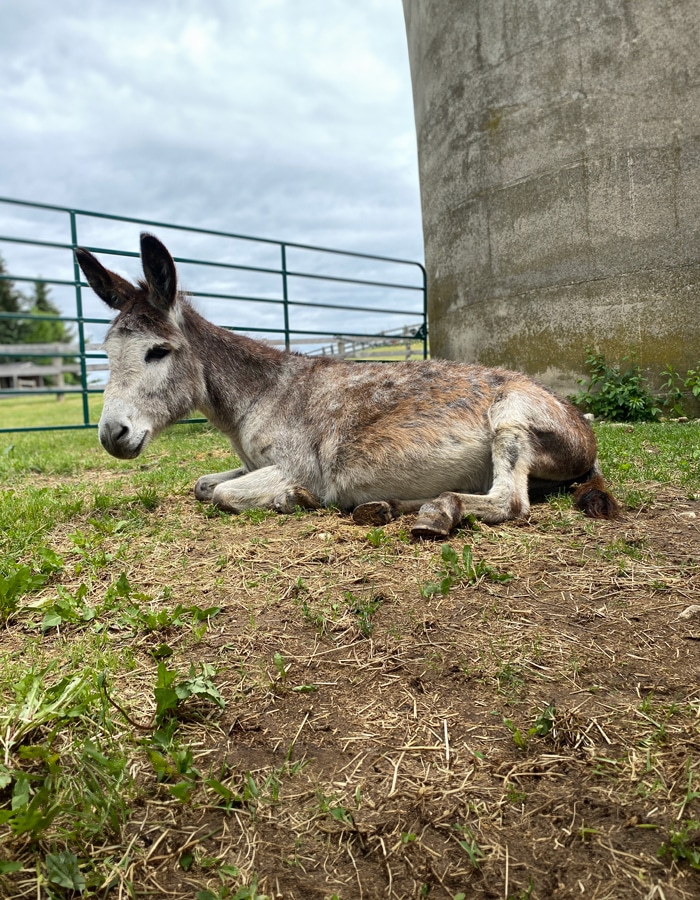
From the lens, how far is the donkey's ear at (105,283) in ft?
12.8

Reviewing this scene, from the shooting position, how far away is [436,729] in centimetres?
162

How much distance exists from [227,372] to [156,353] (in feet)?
1.90

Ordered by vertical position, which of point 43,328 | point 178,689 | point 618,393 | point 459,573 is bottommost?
point 178,689

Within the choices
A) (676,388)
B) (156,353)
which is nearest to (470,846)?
(156,353)

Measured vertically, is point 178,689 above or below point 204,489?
below

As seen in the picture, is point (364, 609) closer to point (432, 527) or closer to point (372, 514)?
point (432, 527)

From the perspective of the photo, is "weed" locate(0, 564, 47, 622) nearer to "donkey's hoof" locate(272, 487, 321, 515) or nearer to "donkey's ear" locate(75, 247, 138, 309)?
"donkey's hoof" locate(272, 487, 321, 515)

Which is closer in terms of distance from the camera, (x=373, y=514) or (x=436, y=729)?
(x=436, y=729)

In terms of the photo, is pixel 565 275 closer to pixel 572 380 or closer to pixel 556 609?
pixel 572 380

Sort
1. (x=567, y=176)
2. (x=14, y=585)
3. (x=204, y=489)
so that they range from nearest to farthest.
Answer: (x=14, y=585) < (x=204, y=489) < (x=567, y=176)

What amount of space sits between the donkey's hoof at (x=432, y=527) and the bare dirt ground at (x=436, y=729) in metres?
0.21

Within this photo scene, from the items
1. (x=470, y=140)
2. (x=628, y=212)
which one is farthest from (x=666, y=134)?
(x=470, y=140)

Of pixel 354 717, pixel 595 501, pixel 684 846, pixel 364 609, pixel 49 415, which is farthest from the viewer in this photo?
pixel 49 415

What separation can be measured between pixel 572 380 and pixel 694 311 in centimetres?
172
